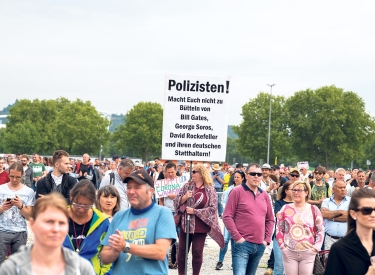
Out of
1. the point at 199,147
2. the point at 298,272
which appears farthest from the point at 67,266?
the point at 199,147

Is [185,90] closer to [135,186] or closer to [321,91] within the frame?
[135,186]

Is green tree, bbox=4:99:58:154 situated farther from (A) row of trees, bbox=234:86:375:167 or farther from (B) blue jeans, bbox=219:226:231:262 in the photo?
(B) blue jeans, bbox=219:226:231:262

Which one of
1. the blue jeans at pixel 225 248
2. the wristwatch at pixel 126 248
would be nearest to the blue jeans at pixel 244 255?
the blue jeans at pixel 225 248

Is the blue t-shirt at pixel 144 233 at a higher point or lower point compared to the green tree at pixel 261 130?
lower

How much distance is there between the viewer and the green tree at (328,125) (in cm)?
8738

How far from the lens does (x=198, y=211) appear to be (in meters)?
10.7

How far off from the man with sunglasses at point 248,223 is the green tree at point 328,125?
77.9 m

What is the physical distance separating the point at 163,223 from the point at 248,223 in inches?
162

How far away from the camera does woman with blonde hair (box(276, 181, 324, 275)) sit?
8.89 m

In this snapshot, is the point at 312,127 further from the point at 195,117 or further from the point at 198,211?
the point at 195,117

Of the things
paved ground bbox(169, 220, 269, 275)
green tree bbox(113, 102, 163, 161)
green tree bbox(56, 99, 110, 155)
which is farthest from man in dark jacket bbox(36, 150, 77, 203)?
green tree bbox(56, 99, 110, 155)

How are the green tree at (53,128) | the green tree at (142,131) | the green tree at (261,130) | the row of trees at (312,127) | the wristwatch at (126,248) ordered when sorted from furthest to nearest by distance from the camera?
the green tree at (53,128) → the green tree at (142,131) → the green tree at (261,130) → the row of trees at (312,127) → the wristwatch at (126,248)

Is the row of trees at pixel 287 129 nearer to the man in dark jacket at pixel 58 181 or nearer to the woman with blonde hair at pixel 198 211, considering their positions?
the woman with blonde hair at pixel 198 211

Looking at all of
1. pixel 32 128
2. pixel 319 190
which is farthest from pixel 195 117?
pixel 32 128
